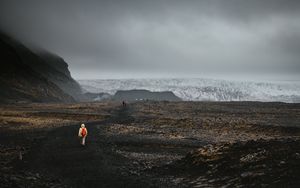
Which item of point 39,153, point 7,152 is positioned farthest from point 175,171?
point 7,152

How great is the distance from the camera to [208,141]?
38500mm

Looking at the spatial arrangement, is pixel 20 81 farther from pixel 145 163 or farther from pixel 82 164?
pixel 82 164

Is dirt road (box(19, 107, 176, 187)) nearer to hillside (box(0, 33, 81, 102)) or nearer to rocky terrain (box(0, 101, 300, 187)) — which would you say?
rocky terrain (box(0, 101, 300, 187))

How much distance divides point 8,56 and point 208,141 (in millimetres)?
94715

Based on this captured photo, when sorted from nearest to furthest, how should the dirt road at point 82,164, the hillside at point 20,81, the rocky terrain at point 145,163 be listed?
the rocky terrain at point 145,163, the dirt road at point 82,164, the hillside at point 20,81

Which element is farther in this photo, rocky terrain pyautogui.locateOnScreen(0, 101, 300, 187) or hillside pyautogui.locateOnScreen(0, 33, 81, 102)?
hillside pyautogui.locateOnScreen(0, 33, 81, 102)

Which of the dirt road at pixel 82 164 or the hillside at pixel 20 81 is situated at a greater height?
the hillside at pixel 20 81

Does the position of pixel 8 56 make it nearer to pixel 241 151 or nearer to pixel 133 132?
pixel 133 132

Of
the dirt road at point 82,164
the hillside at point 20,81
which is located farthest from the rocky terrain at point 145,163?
the hillside at point 20,81

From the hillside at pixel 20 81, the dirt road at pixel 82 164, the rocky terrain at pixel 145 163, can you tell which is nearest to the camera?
the rocky terrain at pixel 145 163

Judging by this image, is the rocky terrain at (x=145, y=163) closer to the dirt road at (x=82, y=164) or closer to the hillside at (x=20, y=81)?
the dirt road at (x=82, y=164)

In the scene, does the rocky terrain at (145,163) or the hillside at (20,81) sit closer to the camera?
the rocky terrain at (145,163)

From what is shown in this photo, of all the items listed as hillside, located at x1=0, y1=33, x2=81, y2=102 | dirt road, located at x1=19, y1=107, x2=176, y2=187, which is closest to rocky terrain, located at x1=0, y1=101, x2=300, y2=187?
dirt road, located at x1=19, y1=107, x2=176, y2=187

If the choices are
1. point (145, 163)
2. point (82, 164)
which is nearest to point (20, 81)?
point (145, 163)
